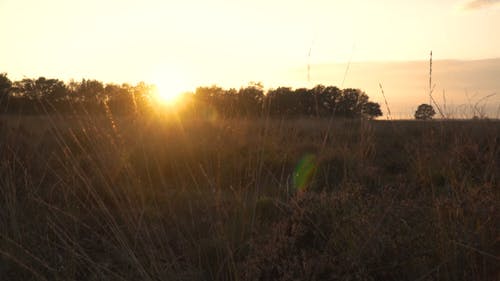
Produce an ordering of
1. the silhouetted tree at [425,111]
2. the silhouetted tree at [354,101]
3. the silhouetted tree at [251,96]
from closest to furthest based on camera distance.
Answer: the silhouetted tree at [425,111] < the silhouetted tree at [354,101] < the silhouetted tree at [251,96]

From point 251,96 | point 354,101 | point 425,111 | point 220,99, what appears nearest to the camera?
point 425,111

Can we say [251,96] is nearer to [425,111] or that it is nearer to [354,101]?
[354,101]

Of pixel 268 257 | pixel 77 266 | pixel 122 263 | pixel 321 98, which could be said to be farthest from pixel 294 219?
pixel 321 98

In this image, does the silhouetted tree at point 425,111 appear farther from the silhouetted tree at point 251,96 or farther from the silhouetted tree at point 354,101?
the silhouetted tree at point 251,96

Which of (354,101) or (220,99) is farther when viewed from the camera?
(220,99)

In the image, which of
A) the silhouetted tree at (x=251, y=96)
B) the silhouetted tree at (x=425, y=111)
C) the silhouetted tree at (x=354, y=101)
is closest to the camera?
the silhouetted tree at (x=425, y=111)

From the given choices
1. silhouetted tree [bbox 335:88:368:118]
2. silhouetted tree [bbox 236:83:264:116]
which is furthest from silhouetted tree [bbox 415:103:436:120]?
silhouetted tree [bbox 236:83:264:116]

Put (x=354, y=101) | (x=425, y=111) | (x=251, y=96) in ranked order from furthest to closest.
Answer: (x=251, y=96) → (x=354, y=101) → (x=425, y=111)

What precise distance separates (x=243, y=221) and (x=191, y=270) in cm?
55

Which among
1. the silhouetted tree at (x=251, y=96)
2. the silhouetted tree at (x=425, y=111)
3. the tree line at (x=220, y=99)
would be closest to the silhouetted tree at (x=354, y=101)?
the tree line at (x=220, y=99)

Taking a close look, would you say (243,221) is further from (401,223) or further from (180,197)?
(180,197)

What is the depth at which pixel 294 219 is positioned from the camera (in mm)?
2611

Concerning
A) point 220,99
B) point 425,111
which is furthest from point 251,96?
point 425,111

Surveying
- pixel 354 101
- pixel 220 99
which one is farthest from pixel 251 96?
pixel 354 101
